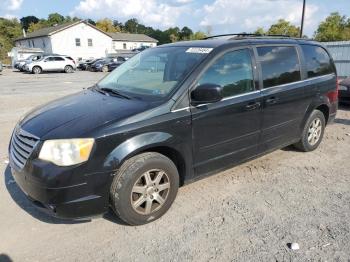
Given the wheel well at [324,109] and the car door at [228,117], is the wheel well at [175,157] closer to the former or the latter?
the car door at [228,117]

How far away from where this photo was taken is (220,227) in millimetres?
3471

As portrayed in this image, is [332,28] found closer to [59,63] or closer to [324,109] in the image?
[59,63]

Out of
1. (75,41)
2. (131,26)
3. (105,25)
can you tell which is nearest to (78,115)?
(75,41)

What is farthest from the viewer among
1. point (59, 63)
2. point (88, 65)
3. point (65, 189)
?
point (88, 65)

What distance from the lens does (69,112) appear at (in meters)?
3.56

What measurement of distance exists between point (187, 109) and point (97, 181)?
1.22 metres

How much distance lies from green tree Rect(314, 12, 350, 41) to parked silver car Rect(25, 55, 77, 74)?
35.9m

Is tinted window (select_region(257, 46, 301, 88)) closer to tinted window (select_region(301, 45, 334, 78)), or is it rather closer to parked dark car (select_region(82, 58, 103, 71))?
tinted window (select_region(301, 45, 334, 78))

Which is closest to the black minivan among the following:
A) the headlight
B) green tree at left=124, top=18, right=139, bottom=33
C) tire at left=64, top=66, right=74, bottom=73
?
the headlight

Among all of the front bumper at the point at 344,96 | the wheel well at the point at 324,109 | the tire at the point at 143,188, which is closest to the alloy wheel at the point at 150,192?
the tire at the point at 143,188

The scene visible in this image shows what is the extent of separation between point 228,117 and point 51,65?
93.4 ft

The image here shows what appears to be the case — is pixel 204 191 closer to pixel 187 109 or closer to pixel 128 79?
pixel 187 109

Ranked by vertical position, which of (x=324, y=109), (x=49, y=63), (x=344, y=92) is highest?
(x=324, y=109)

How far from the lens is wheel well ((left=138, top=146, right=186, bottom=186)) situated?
11.7ft
